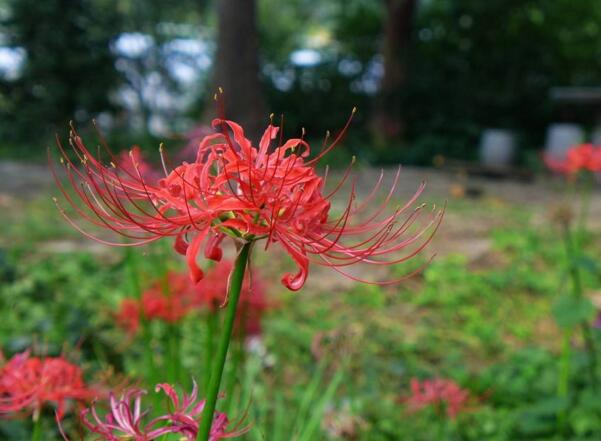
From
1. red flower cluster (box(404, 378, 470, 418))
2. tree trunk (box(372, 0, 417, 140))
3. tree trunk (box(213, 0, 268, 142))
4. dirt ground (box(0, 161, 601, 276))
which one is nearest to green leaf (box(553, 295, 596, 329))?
red flower cluster (box(404, 378, 470, 418))

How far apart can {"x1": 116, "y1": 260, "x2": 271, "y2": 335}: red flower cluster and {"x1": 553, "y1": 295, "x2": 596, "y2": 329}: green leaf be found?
92 centimetres

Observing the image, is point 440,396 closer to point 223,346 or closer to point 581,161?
point 223,346

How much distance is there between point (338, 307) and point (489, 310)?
2.95 feet

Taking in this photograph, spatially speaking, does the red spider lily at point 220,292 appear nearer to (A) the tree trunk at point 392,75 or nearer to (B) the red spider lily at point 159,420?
(B) the red spider lily at point 159,420

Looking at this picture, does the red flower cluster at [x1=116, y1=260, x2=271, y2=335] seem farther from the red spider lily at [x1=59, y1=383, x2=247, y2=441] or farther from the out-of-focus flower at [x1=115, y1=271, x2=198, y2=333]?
the red spider lily at [x1=59, y1=383, x2=247, y2=441]

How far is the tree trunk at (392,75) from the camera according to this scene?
1458cm

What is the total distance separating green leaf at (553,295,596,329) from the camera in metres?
2.10

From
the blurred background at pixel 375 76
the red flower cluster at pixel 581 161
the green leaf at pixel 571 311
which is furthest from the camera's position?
the blurred background at pixel 375 76

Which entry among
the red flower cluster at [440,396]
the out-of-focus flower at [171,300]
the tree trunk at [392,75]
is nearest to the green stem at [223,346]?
the out-of-focus flower at [171,300]

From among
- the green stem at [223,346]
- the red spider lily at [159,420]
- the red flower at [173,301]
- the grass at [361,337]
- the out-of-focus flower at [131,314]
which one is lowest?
the grass at [361,337]

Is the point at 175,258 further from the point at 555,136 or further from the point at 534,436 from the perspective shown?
the point at 555,136

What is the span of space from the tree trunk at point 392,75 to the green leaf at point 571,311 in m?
12.7

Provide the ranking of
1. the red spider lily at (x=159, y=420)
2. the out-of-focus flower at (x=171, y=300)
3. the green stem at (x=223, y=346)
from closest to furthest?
1. the green stem at (x=223, y=346)
2. the red spider lily at (x=159, y=420)
3. the out-of-focus flower at (x=171, y=300)

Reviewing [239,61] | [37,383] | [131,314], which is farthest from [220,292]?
[239,61]
